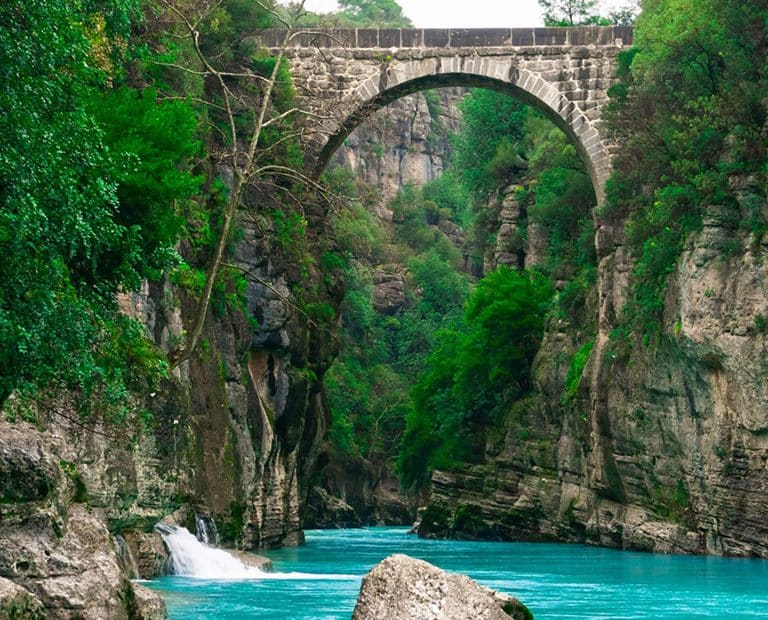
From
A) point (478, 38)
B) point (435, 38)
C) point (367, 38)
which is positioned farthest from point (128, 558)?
point (478, 38)

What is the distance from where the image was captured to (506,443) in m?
40.2

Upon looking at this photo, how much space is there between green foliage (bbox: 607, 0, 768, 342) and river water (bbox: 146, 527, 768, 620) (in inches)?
243

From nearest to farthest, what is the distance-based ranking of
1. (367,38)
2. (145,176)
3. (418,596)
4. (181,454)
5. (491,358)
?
(418,596), (145,176), (181,454), (367,38), (491,358)

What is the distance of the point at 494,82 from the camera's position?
35.2 m

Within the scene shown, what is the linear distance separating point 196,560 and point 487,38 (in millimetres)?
17894

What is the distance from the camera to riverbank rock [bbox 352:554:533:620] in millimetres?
10750

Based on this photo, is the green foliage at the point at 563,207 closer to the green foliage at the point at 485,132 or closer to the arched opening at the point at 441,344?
the arched opening at the point at 441,344

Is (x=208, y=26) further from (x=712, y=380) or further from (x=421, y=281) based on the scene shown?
(x=421, y=281)

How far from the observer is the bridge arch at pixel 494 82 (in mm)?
34625

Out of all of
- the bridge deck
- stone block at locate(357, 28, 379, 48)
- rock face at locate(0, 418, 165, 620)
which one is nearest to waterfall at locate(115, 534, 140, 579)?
rock face at locate(0, 418, 165, 620)

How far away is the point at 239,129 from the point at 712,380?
1213 centimetres

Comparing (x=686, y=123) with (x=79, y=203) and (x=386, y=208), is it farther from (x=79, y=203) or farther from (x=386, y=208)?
(x=386, y=208)

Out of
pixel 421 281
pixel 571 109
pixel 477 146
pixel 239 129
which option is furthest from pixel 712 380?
pixel 421 281

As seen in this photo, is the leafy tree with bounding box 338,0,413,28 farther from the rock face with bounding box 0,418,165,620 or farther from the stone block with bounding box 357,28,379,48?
the rock face with bounding box 0,418,165,620
